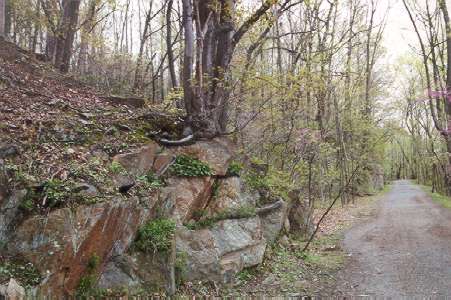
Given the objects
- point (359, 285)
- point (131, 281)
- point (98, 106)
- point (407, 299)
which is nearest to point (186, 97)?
point (98, 106)

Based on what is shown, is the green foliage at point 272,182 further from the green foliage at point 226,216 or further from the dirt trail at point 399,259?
the dirt trail at point 399,259

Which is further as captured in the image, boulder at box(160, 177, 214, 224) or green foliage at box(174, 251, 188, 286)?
boulder at box(160, 177, 214, 224)

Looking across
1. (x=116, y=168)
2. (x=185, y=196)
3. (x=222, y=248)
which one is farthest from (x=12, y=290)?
(x=222, y=248)

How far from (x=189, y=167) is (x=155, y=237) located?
2.02 m

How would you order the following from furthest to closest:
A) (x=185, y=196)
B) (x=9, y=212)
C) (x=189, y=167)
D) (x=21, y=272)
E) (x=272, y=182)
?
(x=272, y=182), (x=189, y=167), (x=185, y=196), (x=9, y=212), (x=21, y=272)

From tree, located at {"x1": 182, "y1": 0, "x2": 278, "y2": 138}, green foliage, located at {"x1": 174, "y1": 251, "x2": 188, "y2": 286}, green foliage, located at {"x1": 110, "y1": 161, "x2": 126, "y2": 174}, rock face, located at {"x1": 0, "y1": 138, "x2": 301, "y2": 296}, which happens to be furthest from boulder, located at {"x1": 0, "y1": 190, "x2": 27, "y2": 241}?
tree, located at {"x1": 182, "y1": 0, "x2": 278, "y2": 138}

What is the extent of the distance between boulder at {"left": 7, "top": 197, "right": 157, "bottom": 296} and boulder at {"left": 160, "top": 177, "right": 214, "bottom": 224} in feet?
4.42

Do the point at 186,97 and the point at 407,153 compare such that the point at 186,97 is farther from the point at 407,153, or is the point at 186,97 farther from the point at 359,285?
the point at 407,153

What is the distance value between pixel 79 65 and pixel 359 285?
12.3 metres

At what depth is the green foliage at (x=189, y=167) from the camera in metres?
7.29

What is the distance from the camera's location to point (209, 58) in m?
9.00

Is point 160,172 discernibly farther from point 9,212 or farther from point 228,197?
point 9,212

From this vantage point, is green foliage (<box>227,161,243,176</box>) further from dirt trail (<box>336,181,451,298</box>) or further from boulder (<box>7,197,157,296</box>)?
boulder (<box>7,197,157,296</box>)

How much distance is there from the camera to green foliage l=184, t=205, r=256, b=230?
23.0ft
